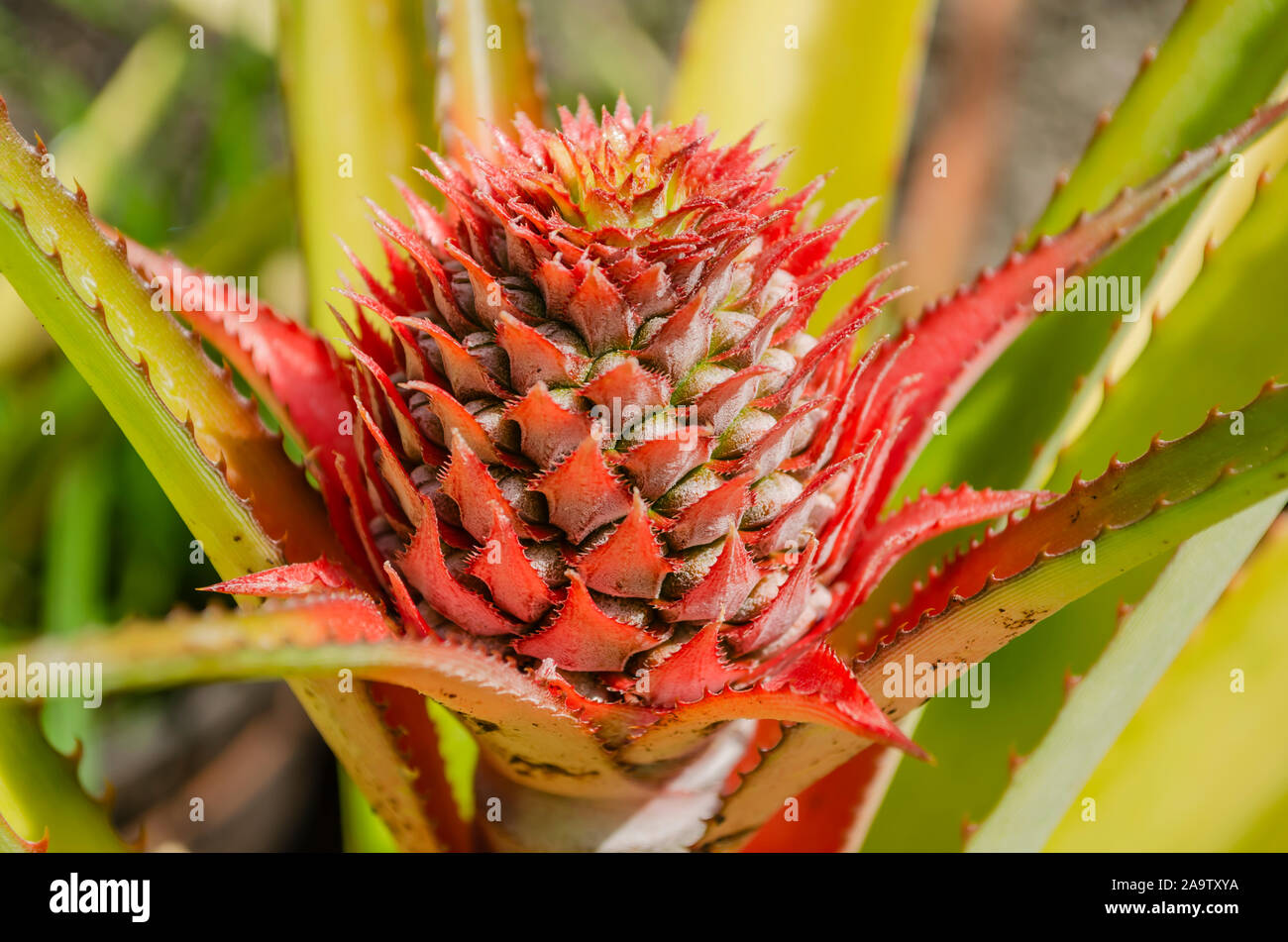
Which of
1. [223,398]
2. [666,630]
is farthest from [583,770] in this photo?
[223,398]

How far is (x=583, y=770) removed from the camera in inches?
26.8

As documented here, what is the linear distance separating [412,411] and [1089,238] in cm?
53

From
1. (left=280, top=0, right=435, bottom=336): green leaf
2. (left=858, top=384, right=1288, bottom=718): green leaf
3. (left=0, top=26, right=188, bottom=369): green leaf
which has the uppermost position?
(left=0, top=26, right=188, bottom=369): green leaf

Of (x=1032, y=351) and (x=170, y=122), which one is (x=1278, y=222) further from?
(x=170, y=122)

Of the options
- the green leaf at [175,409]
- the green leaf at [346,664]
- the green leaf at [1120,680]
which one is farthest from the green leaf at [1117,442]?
the green leaf at [175,409]

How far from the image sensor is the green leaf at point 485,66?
968 millimetres

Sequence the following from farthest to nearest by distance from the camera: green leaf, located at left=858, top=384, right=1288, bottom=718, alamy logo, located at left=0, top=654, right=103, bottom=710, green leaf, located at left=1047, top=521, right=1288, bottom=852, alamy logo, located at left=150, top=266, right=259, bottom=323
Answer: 1. green leaf, located at left=1047, top=521, right=1288, bottom=852
2. alamy logo, located at left=150, top=266, right=259, bottom=323
3. green leaf, located at left=858, top=384, right=1288, bottom=718
4. alamy logo, located at left=0, top=654, right=103, bottom=710

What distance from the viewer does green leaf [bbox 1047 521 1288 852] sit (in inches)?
32.4

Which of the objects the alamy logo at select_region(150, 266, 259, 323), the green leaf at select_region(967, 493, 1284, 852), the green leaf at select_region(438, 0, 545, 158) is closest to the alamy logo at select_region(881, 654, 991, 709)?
the green leaf at select_region(967, 493, 1284, 852)

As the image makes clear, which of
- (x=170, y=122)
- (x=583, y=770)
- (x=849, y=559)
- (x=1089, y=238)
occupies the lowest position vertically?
(x=583, y=770)

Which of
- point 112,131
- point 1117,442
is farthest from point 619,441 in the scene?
point 112,131

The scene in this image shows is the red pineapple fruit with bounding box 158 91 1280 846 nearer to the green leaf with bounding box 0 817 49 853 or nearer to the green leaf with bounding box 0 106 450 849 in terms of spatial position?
the green leaf with bounding box 0 106 450 849

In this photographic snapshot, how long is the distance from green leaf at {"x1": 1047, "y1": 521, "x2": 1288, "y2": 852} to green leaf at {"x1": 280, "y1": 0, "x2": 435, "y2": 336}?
2.81 feet

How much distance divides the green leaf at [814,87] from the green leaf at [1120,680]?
45 centimetres
